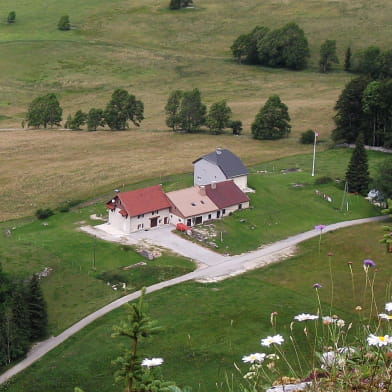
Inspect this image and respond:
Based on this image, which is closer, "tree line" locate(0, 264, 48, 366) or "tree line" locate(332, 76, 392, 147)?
"tree line" locate(0, 264, 48, 366)

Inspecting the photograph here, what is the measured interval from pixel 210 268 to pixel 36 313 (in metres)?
16.1

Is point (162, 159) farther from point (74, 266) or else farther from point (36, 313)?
point (36, 313)

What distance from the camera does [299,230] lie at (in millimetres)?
61812

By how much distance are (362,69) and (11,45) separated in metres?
87.0

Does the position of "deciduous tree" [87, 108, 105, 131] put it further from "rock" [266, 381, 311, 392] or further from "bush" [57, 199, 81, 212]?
"rock" [266, 381, 311, 392]

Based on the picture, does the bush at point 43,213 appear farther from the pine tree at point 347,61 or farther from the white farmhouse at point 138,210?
the pine tree at point 347,61

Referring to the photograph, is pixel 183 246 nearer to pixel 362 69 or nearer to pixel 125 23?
pixel 362 69

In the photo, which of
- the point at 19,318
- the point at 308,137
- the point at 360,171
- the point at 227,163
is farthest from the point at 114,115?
the point at 19,318

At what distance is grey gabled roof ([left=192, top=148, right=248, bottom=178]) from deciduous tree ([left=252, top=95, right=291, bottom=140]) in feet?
96.8

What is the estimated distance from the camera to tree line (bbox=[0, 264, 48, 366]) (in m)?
39.3

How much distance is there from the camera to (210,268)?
52969 mm

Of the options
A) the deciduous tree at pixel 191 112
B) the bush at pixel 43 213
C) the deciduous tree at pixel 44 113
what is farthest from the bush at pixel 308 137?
the deciduous tree at pixel 44 113

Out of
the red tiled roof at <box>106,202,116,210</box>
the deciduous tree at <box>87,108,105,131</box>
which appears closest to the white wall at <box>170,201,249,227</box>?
the red tiled roof at <box>106,202,116,210</box>

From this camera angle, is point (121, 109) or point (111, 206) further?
point (121, 109)
